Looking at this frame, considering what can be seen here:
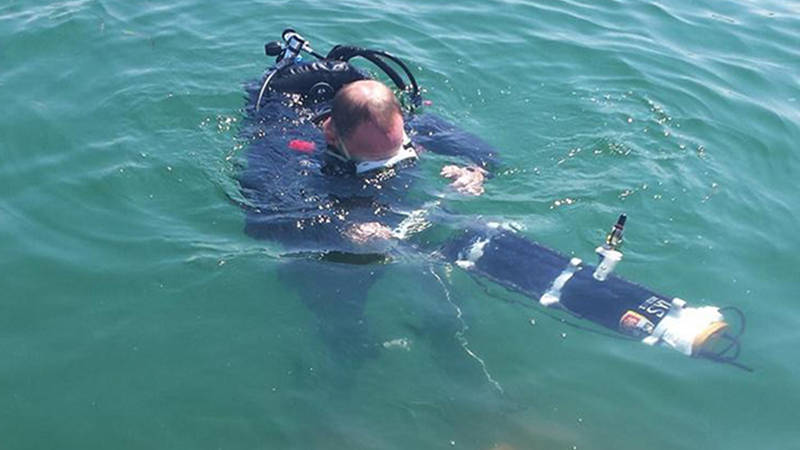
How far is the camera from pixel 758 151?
7.22m

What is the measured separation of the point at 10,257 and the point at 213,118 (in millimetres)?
2293

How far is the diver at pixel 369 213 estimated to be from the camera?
4.86 metres

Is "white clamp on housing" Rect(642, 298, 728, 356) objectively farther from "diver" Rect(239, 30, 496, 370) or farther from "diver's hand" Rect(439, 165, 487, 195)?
"diver's hand" Rect(439, 165, 487, 195)

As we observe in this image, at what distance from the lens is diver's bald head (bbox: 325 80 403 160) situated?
5184mm

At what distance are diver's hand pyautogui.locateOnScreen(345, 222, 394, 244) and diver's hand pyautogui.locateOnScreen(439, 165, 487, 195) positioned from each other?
80 cm

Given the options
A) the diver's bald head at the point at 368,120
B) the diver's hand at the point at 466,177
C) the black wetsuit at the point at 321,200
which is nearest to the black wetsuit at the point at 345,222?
the black wetsuit at the point at 321,200

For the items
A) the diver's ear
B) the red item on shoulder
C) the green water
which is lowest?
the green water

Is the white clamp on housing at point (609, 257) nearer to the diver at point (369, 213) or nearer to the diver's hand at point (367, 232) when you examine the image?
the diver at point (369, 213)

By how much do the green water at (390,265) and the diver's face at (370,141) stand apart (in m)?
0.77

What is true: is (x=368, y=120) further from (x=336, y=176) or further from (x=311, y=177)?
(x=311, y=177)

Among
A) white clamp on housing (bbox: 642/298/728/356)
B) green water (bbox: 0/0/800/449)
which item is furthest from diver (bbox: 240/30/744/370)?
green water (bbox: 0/0/800/449)

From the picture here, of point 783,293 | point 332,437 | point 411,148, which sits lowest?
point 332,437

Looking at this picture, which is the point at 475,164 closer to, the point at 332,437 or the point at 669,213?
the point at 669,213

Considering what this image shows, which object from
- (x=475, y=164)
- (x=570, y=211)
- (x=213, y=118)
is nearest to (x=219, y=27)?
(x=213, y=118)
